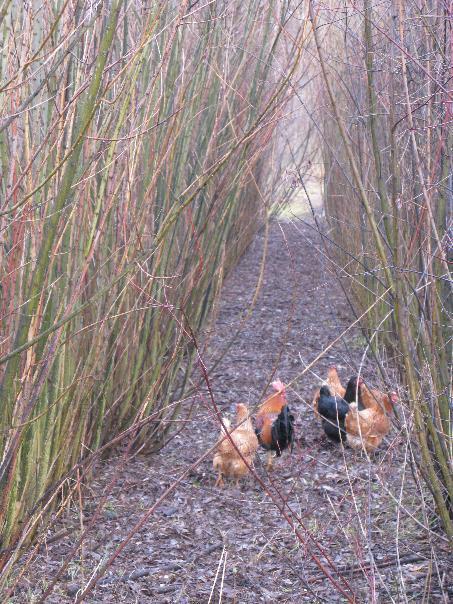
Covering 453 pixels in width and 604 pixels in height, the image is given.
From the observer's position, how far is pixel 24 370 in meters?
2.59

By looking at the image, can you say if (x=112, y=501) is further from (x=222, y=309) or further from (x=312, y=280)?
(x=312, y=280)

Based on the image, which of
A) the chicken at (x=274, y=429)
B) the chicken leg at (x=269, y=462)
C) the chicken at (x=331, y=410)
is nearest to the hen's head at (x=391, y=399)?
the chicken at (x=331, y=410)

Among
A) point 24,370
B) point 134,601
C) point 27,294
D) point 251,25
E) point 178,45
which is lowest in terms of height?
point 134,601

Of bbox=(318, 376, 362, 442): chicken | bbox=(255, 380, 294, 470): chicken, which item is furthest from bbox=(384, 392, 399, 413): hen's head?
bbox=(255, 380, 294, 470): chicken

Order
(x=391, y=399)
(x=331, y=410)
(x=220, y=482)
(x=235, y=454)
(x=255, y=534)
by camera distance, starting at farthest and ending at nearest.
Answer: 1. (x=331, y=410)
2. (x=220, y=482)
3. (x=235, y=454)
4. (x=255, y=534)
5. (x=391, y=399)

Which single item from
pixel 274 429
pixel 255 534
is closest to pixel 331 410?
pixel 274 429

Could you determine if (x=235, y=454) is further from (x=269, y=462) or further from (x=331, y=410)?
(x=331, y=410)

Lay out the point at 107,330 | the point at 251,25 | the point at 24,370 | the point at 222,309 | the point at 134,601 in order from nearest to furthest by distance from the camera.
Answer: the point at 24,370 → the point at 134,601 → the point at 107,330 → the point at 251,25 → the point at 222,309

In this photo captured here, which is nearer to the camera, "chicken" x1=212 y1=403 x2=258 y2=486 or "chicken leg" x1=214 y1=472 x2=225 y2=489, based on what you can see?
"chicken" x1=212 y1=403 x2=258 y2=486

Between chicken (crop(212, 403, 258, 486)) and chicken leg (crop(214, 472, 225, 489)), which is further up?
chicken (crop(212, 403, 258, 486))

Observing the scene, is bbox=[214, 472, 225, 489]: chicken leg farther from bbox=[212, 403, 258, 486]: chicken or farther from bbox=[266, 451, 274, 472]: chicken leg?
bbox=[266, 451, 274, 472]: chicken leg

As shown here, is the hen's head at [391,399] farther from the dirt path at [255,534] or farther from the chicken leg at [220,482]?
the chicken leg at [220,482]

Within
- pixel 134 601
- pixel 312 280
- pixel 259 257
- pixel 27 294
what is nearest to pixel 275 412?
pixel 134 601

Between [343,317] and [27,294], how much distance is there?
21.4ft
